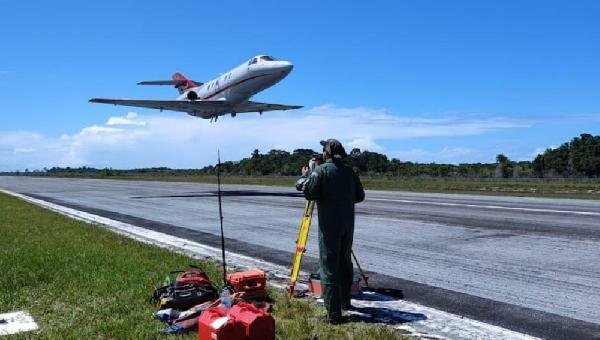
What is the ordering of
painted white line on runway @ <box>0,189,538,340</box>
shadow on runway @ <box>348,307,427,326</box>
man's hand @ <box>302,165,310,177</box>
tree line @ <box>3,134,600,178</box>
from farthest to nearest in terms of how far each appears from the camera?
tree line @ <box>3,134,600,178</box>, man's hand @ <box>302,165,310,177</box>, shadow on runway @ <box>348,307,427,326</box>, painted white line on runway @ <box>0,189,538,340</box>

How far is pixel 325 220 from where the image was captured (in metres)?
6.31

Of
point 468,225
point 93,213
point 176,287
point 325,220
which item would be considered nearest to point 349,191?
point 325,220

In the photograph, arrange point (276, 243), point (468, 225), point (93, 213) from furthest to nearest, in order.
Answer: point (93, 213) < point (468, 225) < point (276, 243)

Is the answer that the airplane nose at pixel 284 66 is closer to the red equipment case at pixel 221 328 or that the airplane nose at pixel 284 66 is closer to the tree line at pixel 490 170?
the red equipment case at pixel 221 328

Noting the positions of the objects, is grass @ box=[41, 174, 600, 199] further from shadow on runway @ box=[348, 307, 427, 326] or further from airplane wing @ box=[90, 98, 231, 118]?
shadow on runway @ box=[348, 307, 427, 326]

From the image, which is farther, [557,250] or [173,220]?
[173,220]

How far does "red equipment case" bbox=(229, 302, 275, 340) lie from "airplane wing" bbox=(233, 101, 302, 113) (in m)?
33.8

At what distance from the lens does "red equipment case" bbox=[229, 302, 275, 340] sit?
4.89 m

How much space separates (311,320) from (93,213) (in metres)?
18.2

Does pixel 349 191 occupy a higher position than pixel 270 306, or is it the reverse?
pixel 349 191

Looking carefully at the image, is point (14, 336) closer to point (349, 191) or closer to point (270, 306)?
point (270, 306)

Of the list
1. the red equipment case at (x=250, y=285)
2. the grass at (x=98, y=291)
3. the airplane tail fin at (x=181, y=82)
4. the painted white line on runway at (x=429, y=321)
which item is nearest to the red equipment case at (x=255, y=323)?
the grass at (x=98, y=291)

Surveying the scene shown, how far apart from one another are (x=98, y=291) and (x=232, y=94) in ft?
97.6

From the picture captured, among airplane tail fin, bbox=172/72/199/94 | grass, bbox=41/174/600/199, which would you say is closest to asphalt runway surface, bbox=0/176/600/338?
grass, bbox=41/174/600/199
